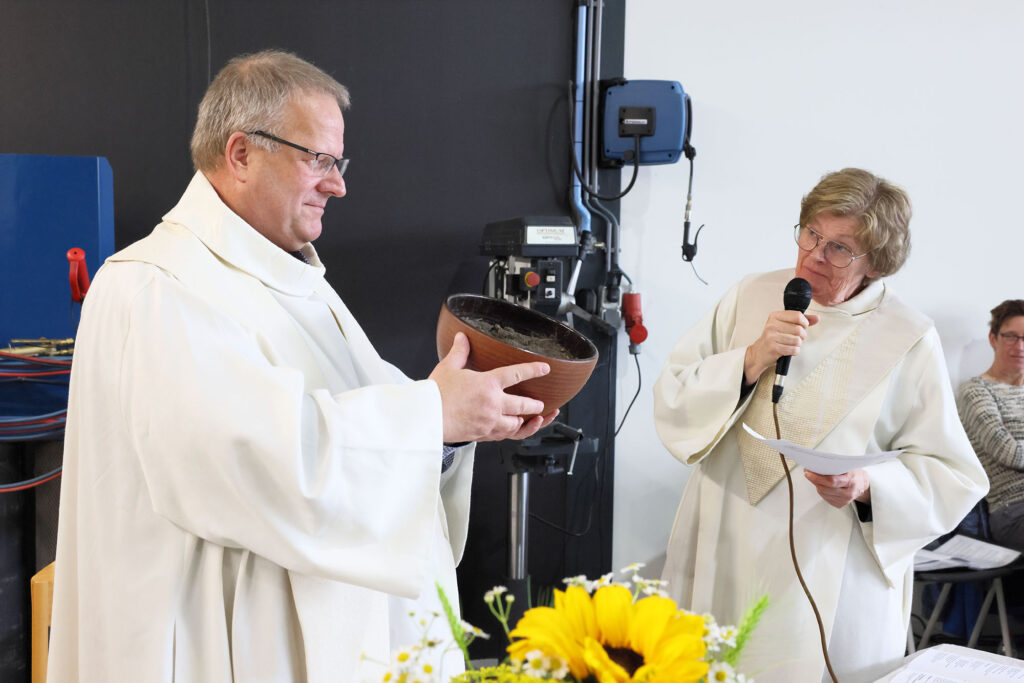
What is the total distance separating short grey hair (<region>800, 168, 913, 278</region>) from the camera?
1723mm

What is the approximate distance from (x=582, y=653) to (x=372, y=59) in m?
2.51

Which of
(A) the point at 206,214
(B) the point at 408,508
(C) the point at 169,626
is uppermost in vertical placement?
(A) the point at 206,214

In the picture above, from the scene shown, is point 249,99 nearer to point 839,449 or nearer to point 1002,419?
point 839,449

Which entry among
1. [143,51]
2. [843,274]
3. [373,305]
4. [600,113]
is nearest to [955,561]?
[843,274]

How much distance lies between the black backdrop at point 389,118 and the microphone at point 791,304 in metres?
1.27

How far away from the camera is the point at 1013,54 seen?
321cm

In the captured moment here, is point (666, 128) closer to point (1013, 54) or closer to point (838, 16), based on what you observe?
point (838, 16)

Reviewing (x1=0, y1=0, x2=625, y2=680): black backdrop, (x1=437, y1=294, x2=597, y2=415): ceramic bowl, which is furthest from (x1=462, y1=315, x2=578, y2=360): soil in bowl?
(x1=0, y1=0, x2=625, y2=680): black backdrop

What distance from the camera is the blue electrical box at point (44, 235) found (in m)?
2.12

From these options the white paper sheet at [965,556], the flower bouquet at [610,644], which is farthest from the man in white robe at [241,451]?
the white paper sheet at [965,556]

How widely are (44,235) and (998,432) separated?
326 cm

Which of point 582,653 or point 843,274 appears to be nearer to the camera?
point 582,653

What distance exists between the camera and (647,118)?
2746 millimetres

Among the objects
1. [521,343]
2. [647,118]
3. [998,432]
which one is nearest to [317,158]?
[521,343]
